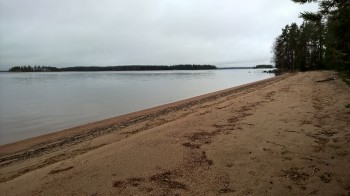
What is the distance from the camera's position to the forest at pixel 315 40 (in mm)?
5739

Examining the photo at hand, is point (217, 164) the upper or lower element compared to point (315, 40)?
lower

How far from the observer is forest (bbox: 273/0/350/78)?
18.8 ft

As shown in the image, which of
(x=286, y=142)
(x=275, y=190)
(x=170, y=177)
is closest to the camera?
(x=275, y=190)

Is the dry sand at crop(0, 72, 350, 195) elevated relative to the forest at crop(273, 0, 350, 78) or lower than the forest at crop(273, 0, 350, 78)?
lower

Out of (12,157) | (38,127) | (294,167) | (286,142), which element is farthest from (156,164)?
(38,127)

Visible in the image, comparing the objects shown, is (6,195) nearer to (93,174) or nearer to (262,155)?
(93,174)

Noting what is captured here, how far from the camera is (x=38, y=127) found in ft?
56.3

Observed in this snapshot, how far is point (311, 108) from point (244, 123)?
3.61 m

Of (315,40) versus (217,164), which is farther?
(315,40)

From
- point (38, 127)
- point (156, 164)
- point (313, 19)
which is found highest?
point (313, 19)

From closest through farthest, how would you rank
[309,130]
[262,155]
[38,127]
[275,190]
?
[275,190] < [262,155] < [309,130] < [38,127]

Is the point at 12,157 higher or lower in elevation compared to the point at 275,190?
lower

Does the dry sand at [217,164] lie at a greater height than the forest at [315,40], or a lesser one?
lesser

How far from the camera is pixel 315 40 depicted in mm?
54719
